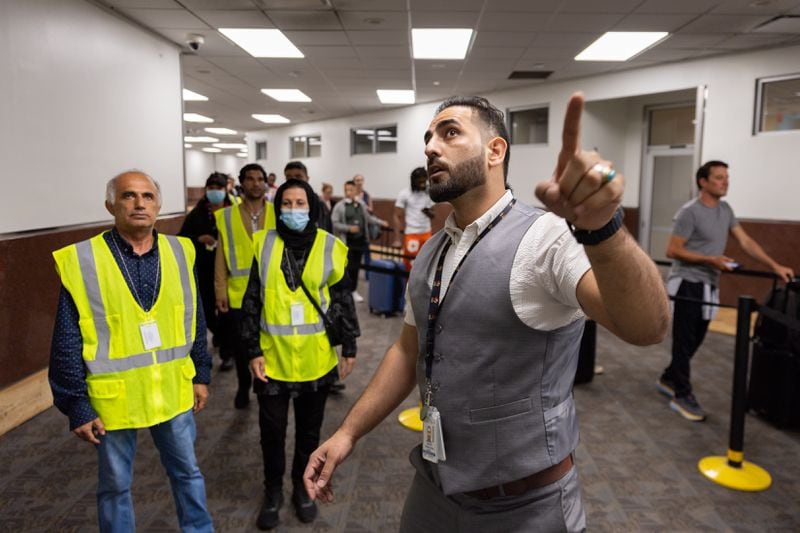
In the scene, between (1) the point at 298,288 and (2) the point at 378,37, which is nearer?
(1) the point at 298,288

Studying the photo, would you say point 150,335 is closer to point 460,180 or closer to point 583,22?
point 460,180

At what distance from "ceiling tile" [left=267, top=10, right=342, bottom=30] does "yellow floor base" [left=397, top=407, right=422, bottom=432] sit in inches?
158

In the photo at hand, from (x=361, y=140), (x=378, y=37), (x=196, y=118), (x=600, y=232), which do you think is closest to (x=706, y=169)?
(x=600, y=232)

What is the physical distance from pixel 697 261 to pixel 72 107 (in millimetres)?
5168

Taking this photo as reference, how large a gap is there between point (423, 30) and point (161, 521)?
5.51 meters

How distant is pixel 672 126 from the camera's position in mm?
9266

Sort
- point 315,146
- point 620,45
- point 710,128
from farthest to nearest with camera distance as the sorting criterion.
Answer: point 315,146, point 710,128, point 620,45

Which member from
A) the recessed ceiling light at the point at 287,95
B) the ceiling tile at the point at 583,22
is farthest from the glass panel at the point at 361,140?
the ceiling tile at the point at 583,22

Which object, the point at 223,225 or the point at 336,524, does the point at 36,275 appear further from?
the point at 336,524

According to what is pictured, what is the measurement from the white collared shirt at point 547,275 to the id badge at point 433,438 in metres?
0.34

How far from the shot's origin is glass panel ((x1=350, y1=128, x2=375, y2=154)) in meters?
13.7

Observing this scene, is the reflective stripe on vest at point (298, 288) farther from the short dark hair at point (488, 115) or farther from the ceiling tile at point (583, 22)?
the ceiling tile at point (583, 22)

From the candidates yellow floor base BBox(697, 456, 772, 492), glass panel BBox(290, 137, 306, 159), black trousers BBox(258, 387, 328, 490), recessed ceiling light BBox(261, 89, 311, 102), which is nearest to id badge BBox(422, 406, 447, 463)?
black trousers BBox(258, 387, 328, 490)

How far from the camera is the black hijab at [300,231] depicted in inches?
101
